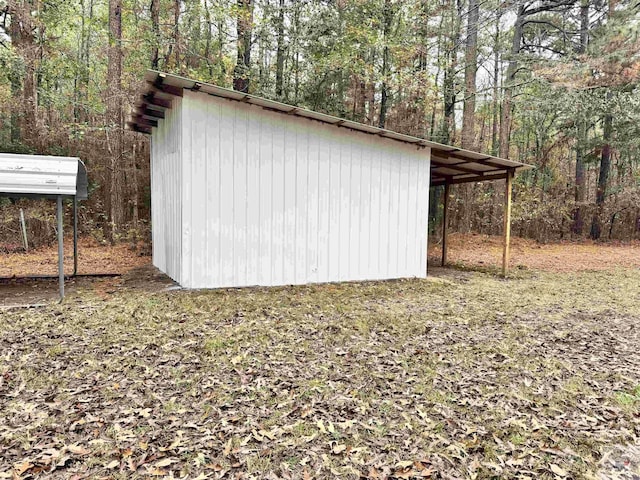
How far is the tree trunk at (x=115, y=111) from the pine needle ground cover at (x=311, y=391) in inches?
205

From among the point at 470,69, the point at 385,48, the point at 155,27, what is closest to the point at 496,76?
the point at 470,69

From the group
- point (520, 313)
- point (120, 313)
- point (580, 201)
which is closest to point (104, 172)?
point (120, 313)

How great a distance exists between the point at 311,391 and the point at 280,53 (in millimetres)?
10201

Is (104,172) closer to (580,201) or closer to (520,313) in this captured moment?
(520,313)

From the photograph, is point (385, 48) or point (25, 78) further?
point (385, 48)

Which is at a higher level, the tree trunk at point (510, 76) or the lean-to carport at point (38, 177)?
the tree trunk at point (510, 76)

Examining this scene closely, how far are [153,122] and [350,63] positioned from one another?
5054mm

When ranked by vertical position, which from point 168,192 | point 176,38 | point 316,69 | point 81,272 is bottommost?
point 81,272

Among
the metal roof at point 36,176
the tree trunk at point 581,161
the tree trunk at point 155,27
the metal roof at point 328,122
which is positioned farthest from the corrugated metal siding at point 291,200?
the tree trunk at point 581,161

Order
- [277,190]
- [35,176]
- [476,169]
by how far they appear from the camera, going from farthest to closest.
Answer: [476,169] → [277,190] → [35,176]

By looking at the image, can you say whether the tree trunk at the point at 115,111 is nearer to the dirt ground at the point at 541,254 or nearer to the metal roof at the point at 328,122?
the metal roof at the point at 328,122

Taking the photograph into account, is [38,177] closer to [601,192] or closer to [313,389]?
[313,389]

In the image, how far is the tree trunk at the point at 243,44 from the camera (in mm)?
9828

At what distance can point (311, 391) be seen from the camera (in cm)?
281
